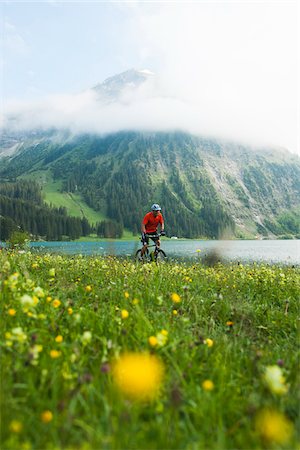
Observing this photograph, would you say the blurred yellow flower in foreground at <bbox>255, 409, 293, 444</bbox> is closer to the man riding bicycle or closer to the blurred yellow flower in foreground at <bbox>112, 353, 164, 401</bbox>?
the blurred yellow flower in foreground at <bbox>112, 353, 164, 401</bbox>

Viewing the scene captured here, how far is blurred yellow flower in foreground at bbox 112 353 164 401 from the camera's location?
2.80 metres

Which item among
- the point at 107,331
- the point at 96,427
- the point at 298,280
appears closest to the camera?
the point at 96,427

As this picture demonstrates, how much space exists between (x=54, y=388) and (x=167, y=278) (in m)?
6.27

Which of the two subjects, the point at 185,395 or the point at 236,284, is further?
the point at 236,284

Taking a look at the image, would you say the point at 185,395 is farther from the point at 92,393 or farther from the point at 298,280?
the point at 298,280

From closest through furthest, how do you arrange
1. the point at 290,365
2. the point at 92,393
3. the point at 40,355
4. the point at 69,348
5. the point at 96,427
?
the point at 96,427, the point at 92,393, the point at 40,355, the point at 69,348, the point at 290,365

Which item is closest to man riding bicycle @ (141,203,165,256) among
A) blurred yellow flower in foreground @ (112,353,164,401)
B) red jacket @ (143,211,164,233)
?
red jacket @ (143,211,164,233)

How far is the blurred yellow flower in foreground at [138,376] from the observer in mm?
2797

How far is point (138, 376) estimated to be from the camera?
9.64ft

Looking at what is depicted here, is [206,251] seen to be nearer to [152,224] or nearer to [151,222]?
[152,224]

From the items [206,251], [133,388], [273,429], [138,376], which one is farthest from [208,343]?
[206,251]

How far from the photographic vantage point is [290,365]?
3.91m

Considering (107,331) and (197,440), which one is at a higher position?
(107,331)

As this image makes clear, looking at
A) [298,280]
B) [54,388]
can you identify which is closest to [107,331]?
[54,388]
